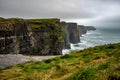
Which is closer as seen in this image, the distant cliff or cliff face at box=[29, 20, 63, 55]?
the distant cliff

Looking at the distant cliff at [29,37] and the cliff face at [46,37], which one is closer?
the distant cliff at [29,37]

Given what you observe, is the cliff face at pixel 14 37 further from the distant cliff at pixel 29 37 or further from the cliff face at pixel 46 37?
the cliff face at pixel 46 37

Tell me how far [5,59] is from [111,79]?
4597 cm

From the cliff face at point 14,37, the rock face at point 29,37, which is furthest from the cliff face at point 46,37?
the cliff face at point 14,37

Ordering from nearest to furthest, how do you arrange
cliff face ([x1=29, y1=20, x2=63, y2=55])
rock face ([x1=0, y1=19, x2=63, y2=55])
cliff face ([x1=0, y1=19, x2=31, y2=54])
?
cliff face ([x1=0, y1=19, x2=31, y2=54])
rock face ([x1=0, y1=19, x2=63, y2=55])
cliff face ([x1=29, y1=20, x2=63, y2=55])

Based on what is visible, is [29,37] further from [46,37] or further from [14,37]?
[14,37]

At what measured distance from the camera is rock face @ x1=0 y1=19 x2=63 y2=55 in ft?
291

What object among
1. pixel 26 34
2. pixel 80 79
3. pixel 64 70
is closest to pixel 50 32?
pixel 26 34

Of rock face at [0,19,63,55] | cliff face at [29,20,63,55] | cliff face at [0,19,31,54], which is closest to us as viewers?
cliff face at [0,19,31,54]

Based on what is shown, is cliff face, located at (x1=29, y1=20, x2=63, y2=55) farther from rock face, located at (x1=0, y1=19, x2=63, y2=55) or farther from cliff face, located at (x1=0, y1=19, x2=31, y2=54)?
cliff face, located at (x1=0, y1=19, x2=31, y2=54)

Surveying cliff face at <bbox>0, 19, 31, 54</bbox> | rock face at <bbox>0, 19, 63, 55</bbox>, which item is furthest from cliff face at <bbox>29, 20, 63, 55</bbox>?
cliff face at <bbox>0, 19, 31, 54</bbox>

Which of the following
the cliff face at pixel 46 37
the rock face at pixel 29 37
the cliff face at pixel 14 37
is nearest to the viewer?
the cliff face at pixel 14 37

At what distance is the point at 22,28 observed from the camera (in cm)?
9506

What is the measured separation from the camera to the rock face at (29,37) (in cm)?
8869
